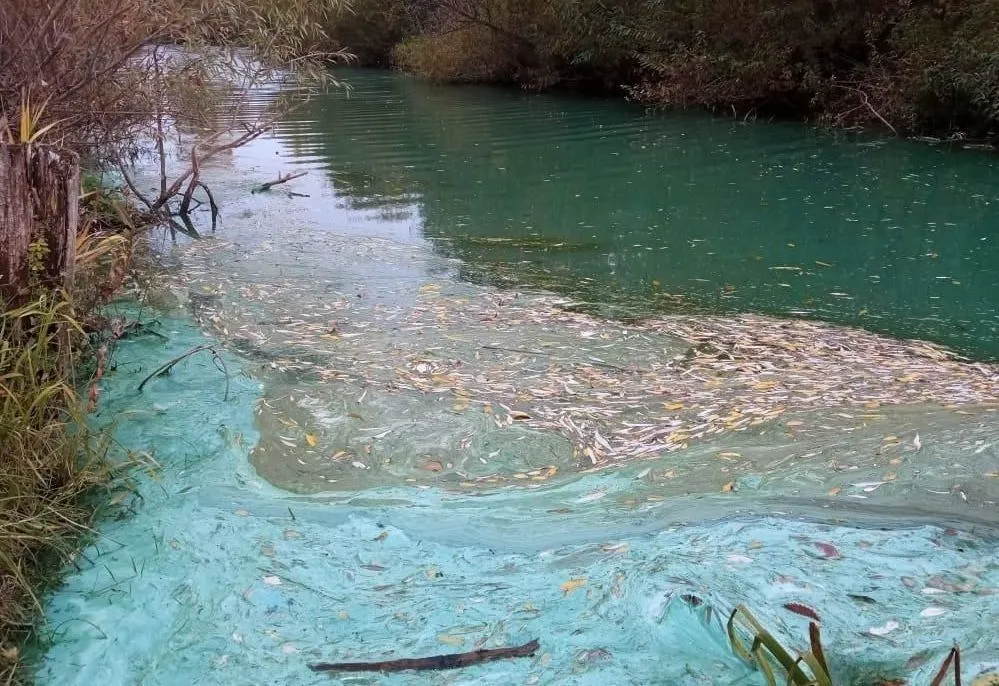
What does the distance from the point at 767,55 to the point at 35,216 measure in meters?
15.8

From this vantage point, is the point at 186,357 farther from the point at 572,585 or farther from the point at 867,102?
the point at 867,102

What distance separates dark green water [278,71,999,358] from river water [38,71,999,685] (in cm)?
8

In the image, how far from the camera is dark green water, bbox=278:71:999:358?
770 centimetres

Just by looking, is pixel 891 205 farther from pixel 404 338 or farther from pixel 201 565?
pixel 201 565

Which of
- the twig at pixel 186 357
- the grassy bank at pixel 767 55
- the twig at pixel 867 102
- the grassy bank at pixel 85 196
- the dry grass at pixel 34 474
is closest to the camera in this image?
the dry grass at pixel 34 474

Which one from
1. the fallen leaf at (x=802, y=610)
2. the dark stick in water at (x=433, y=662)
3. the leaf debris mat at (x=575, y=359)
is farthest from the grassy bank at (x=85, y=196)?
the fallen leaf at (x=802, y=610)

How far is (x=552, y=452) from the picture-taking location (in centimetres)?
452

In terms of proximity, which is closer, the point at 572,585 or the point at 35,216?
the point at 572,585

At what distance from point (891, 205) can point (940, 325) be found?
4.50m

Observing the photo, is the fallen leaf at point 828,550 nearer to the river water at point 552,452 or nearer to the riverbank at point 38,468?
the river water at point 552,452

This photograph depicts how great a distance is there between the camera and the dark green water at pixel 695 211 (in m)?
7.70

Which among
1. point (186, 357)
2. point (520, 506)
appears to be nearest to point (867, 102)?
point (186, 357)

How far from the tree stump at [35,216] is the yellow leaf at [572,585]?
2758 millimetres

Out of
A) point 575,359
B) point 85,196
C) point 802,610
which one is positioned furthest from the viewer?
point 85,196
